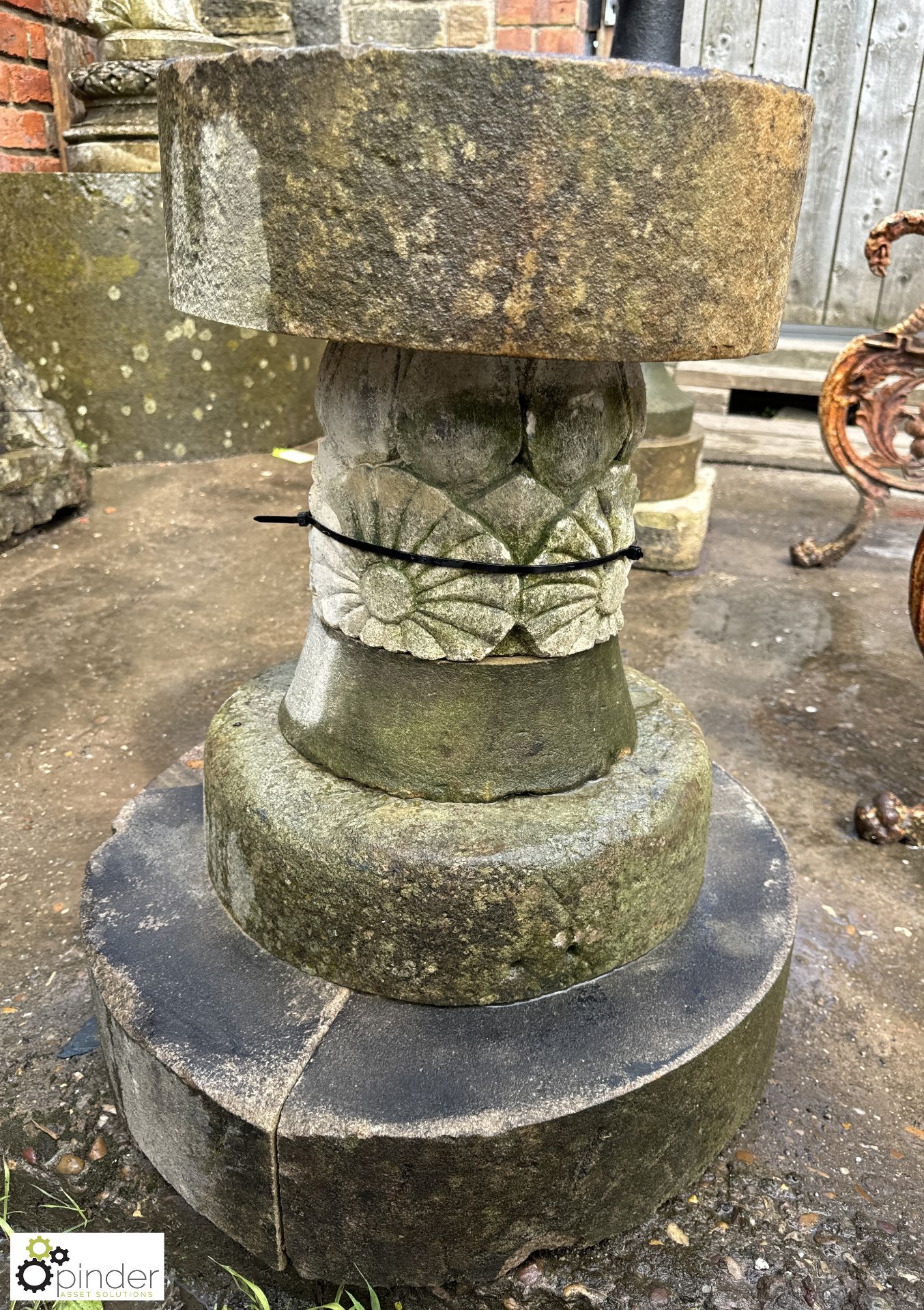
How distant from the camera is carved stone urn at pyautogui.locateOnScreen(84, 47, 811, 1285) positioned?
0.98m

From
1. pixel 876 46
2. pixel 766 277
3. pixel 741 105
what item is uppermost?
pixel 876 46

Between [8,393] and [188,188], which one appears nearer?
[188,188]

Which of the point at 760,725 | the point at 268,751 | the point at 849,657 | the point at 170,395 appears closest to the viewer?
the point at 268,751

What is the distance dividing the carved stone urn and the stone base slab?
215cm

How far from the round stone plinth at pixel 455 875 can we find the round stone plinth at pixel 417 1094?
53 millimetres

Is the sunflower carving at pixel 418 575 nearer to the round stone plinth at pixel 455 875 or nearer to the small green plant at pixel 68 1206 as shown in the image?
the round stone plinth at pixel 455 875

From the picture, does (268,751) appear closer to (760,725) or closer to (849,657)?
(760,725)

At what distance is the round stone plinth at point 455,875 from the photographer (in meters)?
1.27

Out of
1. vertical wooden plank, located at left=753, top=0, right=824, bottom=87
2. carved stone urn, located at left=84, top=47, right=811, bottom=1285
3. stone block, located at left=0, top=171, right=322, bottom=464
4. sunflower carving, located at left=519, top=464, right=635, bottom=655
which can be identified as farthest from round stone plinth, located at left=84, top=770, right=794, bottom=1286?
vertical wooden plank, located at left=753, top=0, right=824, bottom=87

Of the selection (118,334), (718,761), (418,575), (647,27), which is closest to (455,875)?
(418,575)

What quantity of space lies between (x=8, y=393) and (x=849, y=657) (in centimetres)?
312

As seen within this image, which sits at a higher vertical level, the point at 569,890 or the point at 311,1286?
the point at 569,890

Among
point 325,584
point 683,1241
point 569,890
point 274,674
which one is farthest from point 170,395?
point 683,1241

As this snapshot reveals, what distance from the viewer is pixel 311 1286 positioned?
1.26 meters
